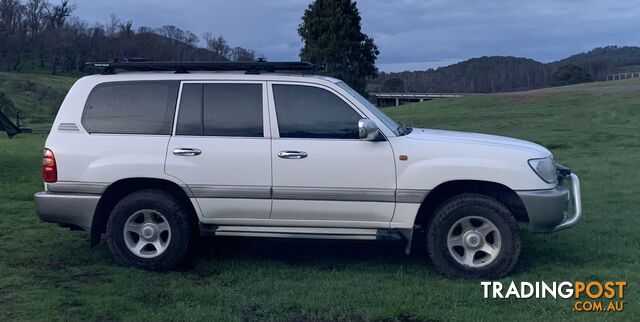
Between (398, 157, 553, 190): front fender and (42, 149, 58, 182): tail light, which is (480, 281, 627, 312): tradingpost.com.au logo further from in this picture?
(42, 149, 58, 182): tail light

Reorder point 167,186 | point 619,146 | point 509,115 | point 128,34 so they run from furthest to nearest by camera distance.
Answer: point 509,115
point 128,34
point 619,146
point 167,186

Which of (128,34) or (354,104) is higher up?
(128,34)

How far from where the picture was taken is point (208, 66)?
7293 millimetres

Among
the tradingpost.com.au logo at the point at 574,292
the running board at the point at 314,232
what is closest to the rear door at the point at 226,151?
the running board at the point at 314,232

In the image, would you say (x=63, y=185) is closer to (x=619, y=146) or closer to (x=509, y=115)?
(x=619, y=146)

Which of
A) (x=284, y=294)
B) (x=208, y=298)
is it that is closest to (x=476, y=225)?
(x=284, y=294)

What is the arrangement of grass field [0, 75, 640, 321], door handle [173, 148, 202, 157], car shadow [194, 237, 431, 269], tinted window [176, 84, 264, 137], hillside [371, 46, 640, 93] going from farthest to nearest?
hillside [371, 46, 640, 93], car shadow [194, 237, 431, 269], tinted window [176, 84, 264, 137], door handle [173, 148, 202, 157], grass field [0, 75, 640, 321]

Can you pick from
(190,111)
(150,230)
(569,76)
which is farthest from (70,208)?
(569,76)

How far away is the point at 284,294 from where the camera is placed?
6.21 meters

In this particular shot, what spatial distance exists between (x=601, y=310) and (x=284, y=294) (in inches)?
97.6

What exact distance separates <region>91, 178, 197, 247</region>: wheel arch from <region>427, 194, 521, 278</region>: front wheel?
228 cm

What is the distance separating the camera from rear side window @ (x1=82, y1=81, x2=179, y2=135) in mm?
7094

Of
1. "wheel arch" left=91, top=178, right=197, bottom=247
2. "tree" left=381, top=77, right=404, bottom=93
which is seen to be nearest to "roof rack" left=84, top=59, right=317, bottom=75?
"wheel arch" left=91, top=178, right=197, bottom=247

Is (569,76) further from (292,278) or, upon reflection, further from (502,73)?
(292,278)
